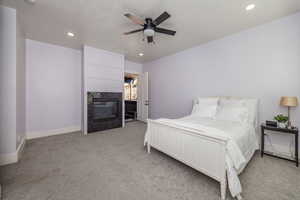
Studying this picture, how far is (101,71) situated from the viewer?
4242 mm

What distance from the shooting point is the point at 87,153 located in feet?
8.46

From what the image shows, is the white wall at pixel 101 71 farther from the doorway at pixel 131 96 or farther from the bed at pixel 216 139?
the bed at pixel 216 139

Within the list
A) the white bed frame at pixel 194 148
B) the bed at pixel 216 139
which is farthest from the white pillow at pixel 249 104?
the white bed frame at pixel 194 148

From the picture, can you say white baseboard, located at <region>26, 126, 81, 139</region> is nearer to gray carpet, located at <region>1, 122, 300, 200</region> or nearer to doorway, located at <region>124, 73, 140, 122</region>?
gray carpet, located at <region>1, 122, 300, 200</region>

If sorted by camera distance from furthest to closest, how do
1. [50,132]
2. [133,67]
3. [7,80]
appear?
[133,67] < [50,132] < [7,80]

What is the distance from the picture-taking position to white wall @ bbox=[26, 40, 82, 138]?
346 centimetres

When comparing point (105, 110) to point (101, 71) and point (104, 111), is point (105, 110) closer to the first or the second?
point (104, 111)

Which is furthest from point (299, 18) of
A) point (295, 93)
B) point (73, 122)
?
point (73, 122)

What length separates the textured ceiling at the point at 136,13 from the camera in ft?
6.89

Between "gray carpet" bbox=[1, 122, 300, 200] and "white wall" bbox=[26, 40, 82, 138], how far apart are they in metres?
1.28

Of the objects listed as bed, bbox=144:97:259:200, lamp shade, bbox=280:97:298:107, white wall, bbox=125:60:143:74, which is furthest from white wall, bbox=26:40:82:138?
lamp shade, bbox=280:97:298:107

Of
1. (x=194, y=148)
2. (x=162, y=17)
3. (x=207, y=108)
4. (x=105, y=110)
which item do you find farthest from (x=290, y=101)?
(x=105, y=110)

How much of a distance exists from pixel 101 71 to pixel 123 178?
354cm

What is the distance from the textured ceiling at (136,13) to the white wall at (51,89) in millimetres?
489
